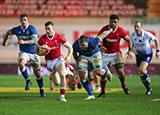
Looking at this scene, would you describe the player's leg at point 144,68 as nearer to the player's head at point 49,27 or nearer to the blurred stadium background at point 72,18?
the player's head at point 49,27

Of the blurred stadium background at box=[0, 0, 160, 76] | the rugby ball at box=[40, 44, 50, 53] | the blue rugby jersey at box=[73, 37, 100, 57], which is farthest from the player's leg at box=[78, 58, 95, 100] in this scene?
the blurred stadium background at box=[0, 0, 160, 76]

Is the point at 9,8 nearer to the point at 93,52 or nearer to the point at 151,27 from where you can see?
the point at 151,27

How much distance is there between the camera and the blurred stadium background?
2292 cm

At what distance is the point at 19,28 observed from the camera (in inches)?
434

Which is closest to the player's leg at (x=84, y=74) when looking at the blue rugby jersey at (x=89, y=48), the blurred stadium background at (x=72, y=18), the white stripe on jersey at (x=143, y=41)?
the blue rugby jersey at (x=89, y=48)

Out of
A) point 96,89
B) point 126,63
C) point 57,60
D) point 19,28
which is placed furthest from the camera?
point 126,63

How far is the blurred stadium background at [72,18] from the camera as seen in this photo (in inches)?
902

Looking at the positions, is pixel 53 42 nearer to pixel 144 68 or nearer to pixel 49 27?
pixel 49 27

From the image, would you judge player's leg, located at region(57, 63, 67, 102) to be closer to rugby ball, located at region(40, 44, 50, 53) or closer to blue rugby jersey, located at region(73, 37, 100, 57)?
rugby ball, located at region(40, 44, 50, 53)

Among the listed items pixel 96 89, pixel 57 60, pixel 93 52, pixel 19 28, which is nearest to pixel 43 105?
pixel 57 60

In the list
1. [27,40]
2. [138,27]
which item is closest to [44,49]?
[27,40]

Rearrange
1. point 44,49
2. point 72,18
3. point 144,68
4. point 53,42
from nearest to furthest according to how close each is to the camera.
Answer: point 44,49 → point 53,42 → point 144,68 → point 72,18

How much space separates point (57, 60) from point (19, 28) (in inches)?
89.3

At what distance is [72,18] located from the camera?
23.6 metres
